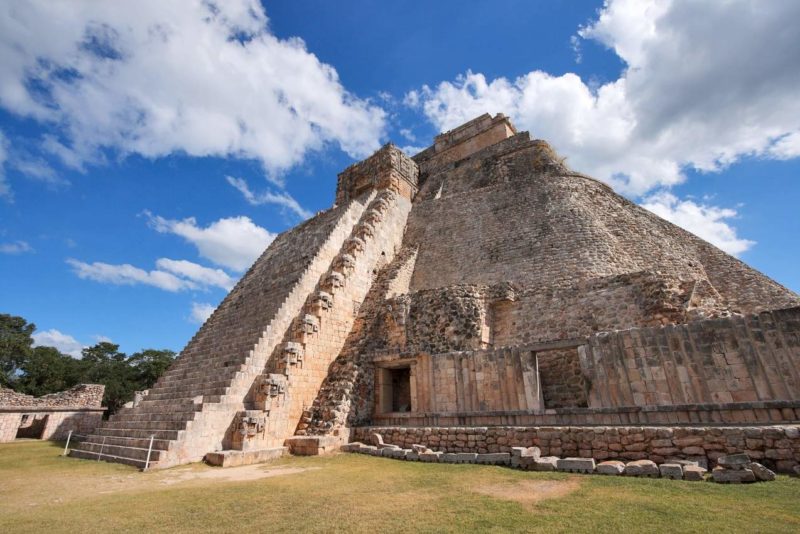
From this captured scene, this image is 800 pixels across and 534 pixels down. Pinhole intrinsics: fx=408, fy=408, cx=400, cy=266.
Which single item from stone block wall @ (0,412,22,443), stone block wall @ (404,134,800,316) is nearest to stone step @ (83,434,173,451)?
stone block wall @ (404,134,800,316)

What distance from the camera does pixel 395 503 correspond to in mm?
5062

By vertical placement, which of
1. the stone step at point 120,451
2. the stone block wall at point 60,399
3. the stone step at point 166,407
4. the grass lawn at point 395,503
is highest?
the stone block wall at point 60,399

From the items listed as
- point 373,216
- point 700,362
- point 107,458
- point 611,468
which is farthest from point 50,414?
point 700,362

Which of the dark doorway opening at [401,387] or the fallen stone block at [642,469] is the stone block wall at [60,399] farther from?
the fallen stone block at [642,469]

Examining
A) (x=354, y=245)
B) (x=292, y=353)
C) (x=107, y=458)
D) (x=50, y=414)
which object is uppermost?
(x=354, y=245)

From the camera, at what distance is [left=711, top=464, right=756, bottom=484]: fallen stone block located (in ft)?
17.0

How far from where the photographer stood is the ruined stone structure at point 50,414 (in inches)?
652

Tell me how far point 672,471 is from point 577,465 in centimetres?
124

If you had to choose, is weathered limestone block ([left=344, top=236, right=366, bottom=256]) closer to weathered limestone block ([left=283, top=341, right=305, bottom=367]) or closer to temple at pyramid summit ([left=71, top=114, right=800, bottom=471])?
temple at pyramid summit ([left=71, top=114, right=800, bottom=471])

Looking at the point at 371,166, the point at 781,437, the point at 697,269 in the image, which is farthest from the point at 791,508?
the point at 371,166

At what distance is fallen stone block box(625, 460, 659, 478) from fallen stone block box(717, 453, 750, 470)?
2.67ft

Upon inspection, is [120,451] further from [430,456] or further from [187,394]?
[430,456]

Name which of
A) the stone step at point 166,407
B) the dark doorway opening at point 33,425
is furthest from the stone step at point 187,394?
the dark doorway opening at point 33,425

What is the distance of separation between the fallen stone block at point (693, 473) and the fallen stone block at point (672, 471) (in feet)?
0.19
